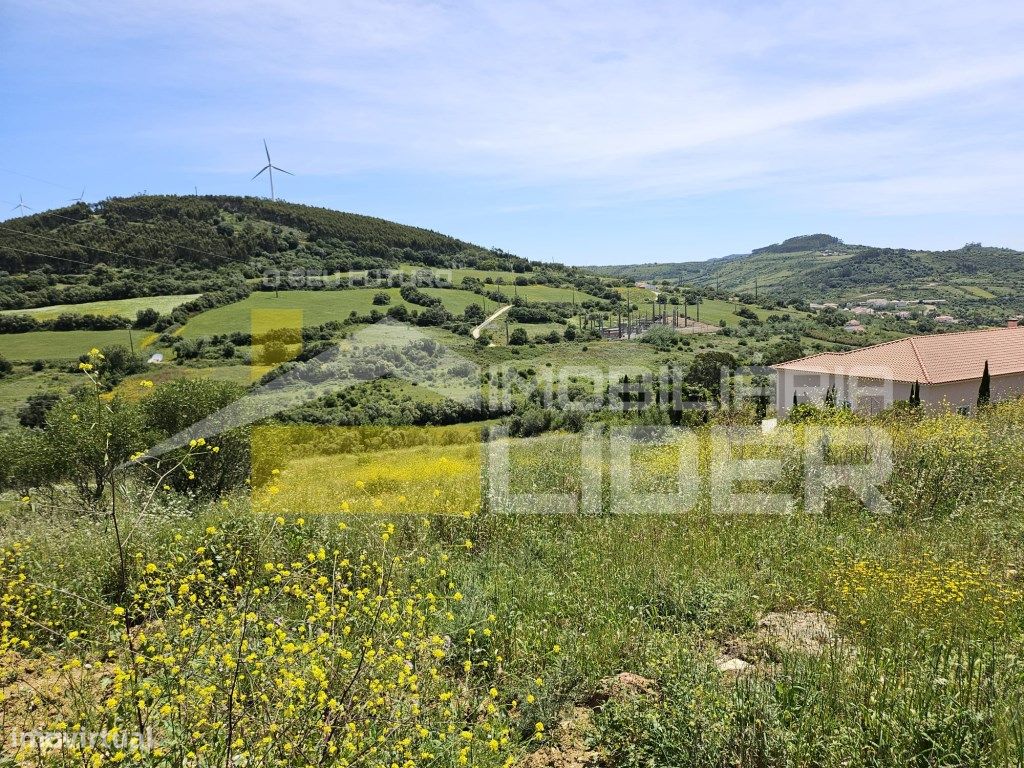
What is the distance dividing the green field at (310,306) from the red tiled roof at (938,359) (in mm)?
48724

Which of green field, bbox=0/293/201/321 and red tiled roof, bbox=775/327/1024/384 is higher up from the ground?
green field, bbox=0/293/201/321

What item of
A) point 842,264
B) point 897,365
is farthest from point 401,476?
point 842,264

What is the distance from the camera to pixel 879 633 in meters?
4.18

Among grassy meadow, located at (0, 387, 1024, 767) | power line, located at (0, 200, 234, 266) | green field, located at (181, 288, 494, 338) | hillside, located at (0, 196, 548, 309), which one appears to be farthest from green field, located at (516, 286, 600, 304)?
grassy meadow, located at (0, 387, 1024, 767)

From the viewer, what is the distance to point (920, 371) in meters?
29.4

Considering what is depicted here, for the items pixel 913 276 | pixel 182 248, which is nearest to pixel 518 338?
pixel 182 248

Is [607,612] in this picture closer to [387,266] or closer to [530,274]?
[387,266]

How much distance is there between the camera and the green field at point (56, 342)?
160ft

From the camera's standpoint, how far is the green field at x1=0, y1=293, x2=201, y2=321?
186 ft

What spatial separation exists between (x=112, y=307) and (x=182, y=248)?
20.0m

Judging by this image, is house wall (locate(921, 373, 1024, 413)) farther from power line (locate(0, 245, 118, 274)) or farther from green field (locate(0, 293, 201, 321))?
power line (locate(0, 245, 118, 274))

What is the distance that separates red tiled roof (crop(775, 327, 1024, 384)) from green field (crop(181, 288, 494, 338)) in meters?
48.7

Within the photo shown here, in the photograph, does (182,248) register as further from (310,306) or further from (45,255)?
(310,306)

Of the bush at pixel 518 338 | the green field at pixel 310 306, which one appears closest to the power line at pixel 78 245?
the green field at pixel 310 306
